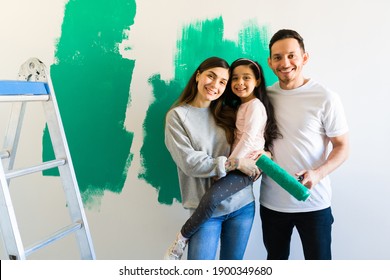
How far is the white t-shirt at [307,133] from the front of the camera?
4.61ft

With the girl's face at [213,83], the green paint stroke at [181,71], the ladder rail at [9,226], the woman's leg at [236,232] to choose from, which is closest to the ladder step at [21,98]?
the ladder rail at [9,226]

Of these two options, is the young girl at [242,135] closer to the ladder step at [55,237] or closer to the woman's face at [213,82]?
the woman's face at [213,82]

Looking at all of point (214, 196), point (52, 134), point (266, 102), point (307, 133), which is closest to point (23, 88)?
point (52, 134)

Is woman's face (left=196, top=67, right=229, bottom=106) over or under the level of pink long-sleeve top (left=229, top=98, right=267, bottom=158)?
over

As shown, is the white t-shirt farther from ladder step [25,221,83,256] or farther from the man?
ladder step [25,221,83,256]

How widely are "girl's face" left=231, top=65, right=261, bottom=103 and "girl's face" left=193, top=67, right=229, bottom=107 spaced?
0.22 ft

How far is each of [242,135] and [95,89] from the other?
84 cm

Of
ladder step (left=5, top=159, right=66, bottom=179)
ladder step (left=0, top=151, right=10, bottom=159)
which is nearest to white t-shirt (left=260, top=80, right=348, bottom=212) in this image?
ladder step (left=5, top=159, right=66, bottom=179)

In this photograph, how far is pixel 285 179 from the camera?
51.8 inches

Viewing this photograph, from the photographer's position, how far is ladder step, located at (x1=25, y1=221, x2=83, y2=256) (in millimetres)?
1298

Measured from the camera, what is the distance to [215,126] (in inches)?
59.6

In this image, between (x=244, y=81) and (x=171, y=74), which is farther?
(x=171, y=74)

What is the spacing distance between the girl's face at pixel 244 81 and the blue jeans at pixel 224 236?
0.48 m

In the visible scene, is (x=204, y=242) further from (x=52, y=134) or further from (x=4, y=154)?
(x=4, y=154)
